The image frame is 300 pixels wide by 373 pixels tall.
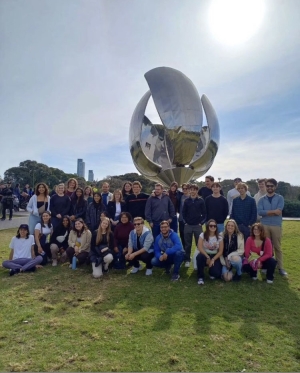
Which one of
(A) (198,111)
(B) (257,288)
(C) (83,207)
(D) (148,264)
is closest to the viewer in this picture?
(B) (257,288)

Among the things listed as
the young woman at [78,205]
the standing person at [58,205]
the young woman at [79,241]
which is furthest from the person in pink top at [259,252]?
the standing person at [58,205]

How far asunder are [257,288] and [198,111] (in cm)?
895

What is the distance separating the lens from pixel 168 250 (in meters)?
5.02

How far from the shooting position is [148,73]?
40.9ft

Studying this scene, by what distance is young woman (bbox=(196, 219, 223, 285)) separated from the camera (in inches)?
191

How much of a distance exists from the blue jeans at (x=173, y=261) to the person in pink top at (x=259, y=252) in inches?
41.5

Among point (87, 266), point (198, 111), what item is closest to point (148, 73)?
point (198, 111)

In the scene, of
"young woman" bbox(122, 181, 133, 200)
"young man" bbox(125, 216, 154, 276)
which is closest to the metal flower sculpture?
"young woman" bbox(122, 181, 133, 200)

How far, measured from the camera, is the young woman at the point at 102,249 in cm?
516

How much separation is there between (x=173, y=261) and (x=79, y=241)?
72.9 inches

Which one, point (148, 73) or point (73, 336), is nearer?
point (73, 336)

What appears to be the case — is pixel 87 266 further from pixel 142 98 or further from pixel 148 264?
pixel 142 98

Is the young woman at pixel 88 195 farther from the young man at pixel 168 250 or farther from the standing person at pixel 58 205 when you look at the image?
the young man at pixel 168 250

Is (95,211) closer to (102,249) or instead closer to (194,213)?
(102,249)
